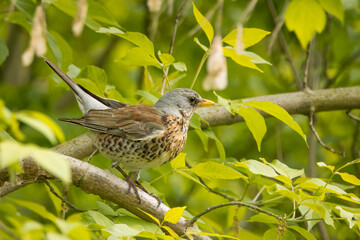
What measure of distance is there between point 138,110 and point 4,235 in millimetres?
2382

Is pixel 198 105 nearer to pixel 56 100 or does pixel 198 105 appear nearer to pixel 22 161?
pixel 22 161

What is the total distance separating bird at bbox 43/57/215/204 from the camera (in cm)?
405

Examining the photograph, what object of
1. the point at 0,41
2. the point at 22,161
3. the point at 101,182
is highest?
the point at 0,41

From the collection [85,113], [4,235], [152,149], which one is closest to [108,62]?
[85,113]

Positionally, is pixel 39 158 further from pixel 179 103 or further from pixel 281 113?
pixel 179 103

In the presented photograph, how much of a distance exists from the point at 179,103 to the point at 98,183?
4.77 feet

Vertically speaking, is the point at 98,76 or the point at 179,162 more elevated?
the point at 98,76

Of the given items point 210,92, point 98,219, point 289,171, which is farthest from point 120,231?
point 210,92

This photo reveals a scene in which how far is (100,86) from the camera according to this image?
4059 mm

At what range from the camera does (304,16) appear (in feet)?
11.4

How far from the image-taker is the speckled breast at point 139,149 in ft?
13.3

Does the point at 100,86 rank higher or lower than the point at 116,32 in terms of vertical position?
lower

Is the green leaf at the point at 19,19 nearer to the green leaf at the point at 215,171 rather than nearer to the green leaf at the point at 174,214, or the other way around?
the green leaf at the point at 215,171

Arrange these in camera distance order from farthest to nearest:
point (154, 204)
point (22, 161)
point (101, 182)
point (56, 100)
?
point (56, 100) → point (154, 204) → point (101, 182) → point (22, 161)
